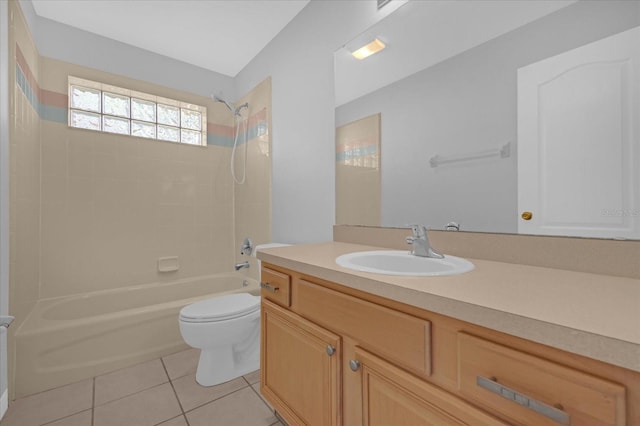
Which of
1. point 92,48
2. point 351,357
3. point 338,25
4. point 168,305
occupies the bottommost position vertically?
point 168,305

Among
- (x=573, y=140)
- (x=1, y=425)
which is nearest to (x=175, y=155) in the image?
(x=1, y=425)

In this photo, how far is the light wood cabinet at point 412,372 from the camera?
0.44 m

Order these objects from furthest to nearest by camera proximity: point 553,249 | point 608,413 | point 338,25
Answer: point 338,25 < point 553,249 < point 608,413

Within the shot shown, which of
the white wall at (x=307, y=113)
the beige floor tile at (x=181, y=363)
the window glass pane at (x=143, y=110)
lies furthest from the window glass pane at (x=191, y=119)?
the beige floor tile at (x=181, y=363)

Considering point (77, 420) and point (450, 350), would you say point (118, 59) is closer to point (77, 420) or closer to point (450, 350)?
point (77, 420)

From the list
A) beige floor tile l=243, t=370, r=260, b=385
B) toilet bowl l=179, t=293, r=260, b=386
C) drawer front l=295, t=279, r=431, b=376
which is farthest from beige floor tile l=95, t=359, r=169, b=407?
drawer front l=295, t=279, r=431, b=376

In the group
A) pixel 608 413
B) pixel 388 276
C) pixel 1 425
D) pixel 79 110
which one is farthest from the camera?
pixel 79 110

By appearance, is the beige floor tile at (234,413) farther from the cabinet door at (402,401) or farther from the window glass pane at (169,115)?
the window glass pane at (169,115)

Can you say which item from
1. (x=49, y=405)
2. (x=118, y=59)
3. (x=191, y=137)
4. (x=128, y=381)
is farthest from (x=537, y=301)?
(x=118, y=59)

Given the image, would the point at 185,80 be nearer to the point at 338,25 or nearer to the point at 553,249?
the point at 338,25

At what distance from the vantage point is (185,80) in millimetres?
2670

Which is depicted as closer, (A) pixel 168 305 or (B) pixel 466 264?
(B) pixel 466 264

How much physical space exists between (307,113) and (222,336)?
151 centimetres

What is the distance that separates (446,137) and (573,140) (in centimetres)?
41
